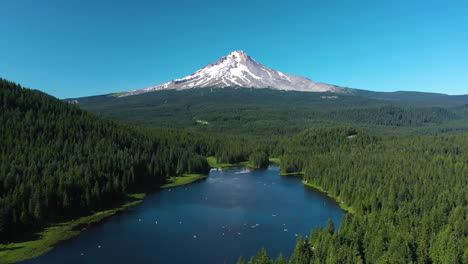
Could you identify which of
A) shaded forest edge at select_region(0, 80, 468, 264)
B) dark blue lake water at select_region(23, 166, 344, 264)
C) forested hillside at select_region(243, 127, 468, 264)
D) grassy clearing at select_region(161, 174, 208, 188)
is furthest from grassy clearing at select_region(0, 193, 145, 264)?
forested hillside at select_region(243, 127, 468, 264)

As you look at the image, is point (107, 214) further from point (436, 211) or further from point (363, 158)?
point (363, 158)

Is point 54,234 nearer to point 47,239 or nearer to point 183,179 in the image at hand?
point 47,239

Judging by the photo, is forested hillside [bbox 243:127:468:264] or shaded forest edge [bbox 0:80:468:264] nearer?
forested hillside [bbox 243:127:468:264]

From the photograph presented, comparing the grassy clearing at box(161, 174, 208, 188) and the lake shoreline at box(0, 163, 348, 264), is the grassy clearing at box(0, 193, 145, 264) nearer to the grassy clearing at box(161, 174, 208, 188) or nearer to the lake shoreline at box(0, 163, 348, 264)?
the lake shoreline at box(0, 163, 348, 264)

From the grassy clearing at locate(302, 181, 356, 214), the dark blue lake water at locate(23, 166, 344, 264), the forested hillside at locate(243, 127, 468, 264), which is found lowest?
the dark blue lake water at locate(23, 166, 344, 264)

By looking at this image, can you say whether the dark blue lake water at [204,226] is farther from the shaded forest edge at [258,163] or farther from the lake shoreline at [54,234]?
the shaded forest edge at [258,163]

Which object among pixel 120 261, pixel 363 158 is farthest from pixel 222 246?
pixel 363 158
